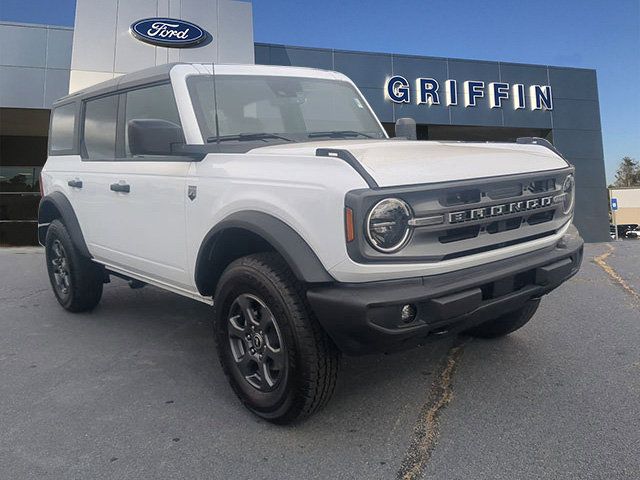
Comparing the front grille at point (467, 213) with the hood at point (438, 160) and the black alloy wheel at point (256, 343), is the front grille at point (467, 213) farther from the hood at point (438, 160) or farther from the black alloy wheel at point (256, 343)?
the black alloy wheel at point (256, 343)

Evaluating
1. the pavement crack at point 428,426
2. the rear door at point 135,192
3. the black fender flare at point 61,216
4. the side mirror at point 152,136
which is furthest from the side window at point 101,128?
the pavement crack at point 428,426

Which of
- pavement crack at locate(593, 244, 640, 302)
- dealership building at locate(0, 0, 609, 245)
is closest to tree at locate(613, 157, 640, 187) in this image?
dealership building at locate(0, 0, 609, 245)

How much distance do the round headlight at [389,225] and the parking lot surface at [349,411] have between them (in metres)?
0.97

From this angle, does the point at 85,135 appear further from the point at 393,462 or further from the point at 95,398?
the point at 393,462

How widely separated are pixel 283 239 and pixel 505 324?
206 cm

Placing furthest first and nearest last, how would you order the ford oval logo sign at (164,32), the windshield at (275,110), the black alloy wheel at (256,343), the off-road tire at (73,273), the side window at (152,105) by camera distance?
the ford oval logo sign at (164,32) < the off-road tire at (73,273) < the side window at (152,105) < the windshield at (275,110) < the black alloy wheel at (256,343)

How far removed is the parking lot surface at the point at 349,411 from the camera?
7.77 ft

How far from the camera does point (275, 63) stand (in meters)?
17.4

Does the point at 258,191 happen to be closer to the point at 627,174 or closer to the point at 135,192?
Result: the point at 135,192

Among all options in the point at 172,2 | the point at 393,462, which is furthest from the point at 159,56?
the point at 393,462

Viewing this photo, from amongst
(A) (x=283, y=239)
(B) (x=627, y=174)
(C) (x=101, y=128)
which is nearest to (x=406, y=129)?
(A) (x=283, y=239)

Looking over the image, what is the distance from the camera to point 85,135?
14.9ft

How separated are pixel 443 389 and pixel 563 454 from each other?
32.4 inches

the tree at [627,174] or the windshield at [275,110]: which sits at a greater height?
the tree at [627,174]
